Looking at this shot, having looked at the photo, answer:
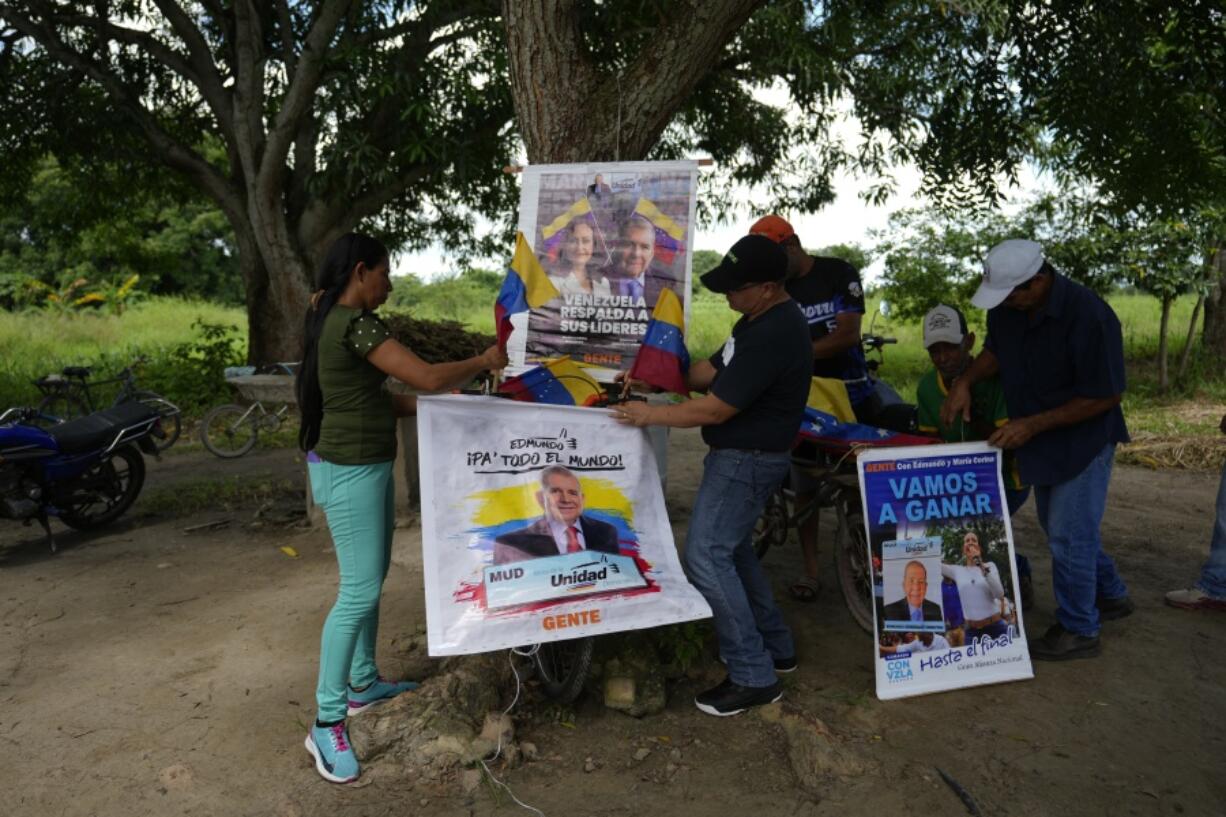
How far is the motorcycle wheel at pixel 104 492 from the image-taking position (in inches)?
277

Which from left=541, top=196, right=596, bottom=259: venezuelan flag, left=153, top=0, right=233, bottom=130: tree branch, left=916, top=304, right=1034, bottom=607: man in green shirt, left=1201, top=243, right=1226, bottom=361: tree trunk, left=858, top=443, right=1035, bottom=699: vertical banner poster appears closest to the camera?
left=858, top=443, right=1035, bottom=699: vertical banner poster

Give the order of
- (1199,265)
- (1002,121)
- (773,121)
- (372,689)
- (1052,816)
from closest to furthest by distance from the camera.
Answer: (1052,816)
(372,689)
(1002,121)
(1199,265)
(773,121)

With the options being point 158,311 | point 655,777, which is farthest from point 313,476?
point 158,311

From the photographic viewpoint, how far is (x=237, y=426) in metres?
10.5

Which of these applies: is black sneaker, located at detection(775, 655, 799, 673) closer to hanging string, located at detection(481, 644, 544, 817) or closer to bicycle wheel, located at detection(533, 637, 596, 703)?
bicycle wheel, located at detection(533, 637, 596, 703)

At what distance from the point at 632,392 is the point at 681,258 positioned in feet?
1.95

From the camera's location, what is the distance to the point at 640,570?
3631 millimetres

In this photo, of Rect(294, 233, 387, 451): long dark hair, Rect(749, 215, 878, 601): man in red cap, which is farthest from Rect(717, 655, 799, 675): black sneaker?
Rect(294, 233, 387, 451): long dark hair

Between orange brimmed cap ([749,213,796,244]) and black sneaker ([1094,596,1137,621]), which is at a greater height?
orange brimmed cap ([749,213,796,244])

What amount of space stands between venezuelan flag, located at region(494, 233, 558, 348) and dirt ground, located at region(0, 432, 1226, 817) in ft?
5.38

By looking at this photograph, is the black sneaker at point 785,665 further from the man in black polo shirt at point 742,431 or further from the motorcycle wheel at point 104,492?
the motorcycle wheel at point 104,492

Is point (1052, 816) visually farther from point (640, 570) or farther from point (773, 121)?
point (773, 121)

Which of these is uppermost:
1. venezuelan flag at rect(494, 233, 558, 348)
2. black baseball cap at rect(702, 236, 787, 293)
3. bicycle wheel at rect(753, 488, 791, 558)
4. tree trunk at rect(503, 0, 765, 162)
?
tree trunk at rect(503, 0, 765, 162)

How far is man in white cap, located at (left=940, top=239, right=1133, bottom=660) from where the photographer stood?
3961 mm
